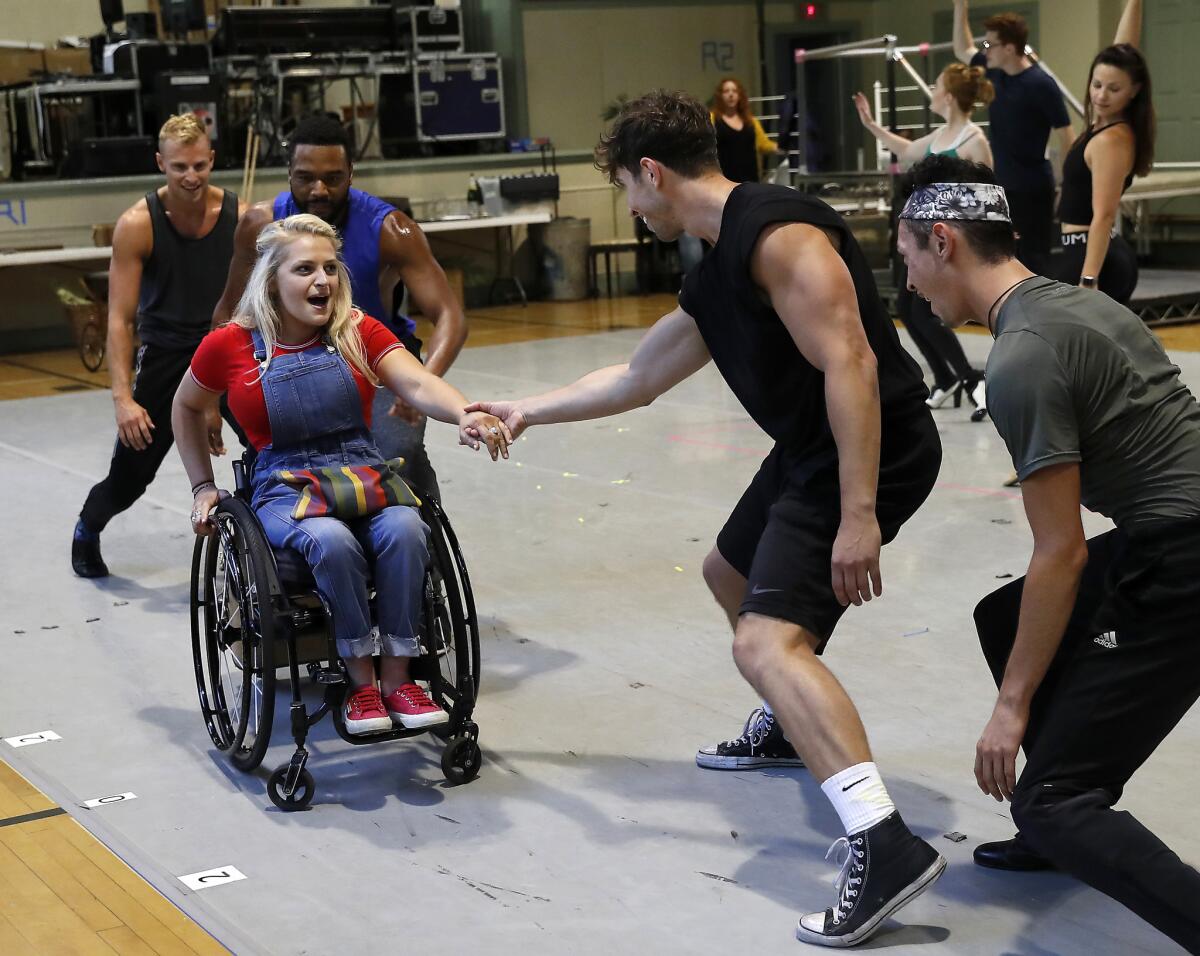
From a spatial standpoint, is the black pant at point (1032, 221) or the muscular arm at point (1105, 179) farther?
the black pant at point (1032, 221)

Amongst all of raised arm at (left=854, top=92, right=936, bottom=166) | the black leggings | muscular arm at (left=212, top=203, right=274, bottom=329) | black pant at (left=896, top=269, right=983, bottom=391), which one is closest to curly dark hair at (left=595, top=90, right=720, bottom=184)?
muscular arm at (left=212, top=203, right=274, bottom=329)

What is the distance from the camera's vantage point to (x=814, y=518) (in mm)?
2723

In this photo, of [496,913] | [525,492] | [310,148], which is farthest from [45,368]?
[496,913]

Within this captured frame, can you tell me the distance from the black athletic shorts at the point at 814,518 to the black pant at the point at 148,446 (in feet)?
9.20

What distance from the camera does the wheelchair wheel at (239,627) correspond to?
3080 mm

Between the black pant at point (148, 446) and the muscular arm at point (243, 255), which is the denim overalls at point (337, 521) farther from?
the black pant at point (148, 446)

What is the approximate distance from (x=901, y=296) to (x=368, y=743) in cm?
442

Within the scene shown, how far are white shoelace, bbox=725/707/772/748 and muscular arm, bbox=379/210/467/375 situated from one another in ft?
4.17

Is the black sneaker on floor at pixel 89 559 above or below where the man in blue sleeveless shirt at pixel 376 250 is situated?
below

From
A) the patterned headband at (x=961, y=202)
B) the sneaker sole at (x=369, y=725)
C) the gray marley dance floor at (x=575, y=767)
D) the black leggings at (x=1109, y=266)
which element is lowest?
the gray marley dance floor at (x=575, y=767)

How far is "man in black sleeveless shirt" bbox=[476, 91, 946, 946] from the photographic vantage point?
251 cm

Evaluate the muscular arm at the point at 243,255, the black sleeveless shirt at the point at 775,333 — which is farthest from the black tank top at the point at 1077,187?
the black sleeveless shirt at the point at 775,333

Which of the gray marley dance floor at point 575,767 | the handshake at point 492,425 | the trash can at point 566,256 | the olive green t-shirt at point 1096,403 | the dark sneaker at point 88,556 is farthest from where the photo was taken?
the trash can at point 566,256

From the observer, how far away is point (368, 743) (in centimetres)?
326
